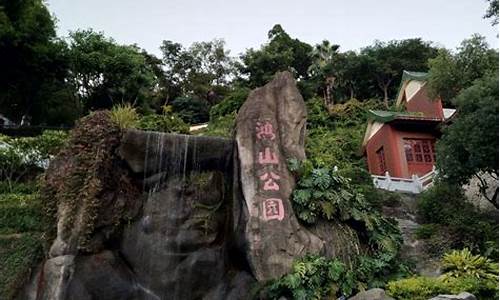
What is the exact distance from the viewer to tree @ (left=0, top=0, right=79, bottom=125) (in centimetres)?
1952

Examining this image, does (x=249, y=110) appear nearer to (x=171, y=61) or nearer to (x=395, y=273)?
(x=395, y=273)

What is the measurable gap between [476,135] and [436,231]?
259 cm

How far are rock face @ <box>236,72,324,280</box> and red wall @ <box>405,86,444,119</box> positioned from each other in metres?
11.3

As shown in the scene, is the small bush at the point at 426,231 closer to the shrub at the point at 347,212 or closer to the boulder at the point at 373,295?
the shrub at the point at 347,212

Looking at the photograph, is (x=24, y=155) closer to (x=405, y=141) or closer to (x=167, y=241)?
(x=167, y=241)

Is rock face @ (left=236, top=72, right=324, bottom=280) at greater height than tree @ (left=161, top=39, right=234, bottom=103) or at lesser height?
lesser

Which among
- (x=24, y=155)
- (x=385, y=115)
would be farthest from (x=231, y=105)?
(x=24, y=155)

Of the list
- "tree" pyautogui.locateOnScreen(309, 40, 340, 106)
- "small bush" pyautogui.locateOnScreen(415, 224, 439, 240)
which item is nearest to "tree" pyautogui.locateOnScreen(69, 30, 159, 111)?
"tree" pyautogui.locateOnScreen(309, 40, 340, 106)

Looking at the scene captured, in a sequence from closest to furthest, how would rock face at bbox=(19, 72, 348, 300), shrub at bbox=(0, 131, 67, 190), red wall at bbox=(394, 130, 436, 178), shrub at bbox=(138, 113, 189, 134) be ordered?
rock face at bbox=(19, 72, 348, 300)
shrub at bbox=(138, 113, 189, 134)
shrub at bbox=(0, 131, 67, 190)
red wall at bbox=(394, 130, 436, 178)

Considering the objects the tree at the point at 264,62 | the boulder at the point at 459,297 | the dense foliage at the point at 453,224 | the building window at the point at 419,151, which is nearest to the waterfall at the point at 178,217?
the boulder at the point at 459,297

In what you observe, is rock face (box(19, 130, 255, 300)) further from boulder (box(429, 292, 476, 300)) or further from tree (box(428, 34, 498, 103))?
tree (box(428, 34, 498, 103))

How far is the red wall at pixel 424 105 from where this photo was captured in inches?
784

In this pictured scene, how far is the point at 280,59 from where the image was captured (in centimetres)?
3000

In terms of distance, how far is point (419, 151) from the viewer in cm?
1820
